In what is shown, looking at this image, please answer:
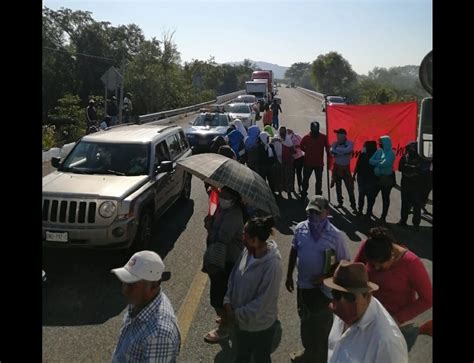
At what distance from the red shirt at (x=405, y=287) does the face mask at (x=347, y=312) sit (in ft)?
2.55

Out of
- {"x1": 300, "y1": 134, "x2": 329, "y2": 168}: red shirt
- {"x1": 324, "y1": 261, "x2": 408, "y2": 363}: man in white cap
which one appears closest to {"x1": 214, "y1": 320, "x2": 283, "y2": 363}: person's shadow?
{"x1": 324, "y1": 261, "x2": 408, "y2": 363}: man in white cap

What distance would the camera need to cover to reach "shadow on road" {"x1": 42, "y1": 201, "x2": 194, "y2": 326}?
4.92 m

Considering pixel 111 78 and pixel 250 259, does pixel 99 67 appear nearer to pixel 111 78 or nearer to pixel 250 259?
pixel 111 78

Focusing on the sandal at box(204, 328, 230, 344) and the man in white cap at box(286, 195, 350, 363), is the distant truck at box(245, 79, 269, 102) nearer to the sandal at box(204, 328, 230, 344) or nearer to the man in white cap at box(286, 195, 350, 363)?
the sandal at box(204, 328, 230, 344)

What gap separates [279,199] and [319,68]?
71.5 meters

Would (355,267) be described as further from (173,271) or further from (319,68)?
(319,68)

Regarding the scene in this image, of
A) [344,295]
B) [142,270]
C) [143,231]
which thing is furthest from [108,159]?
Answer: [344,295]

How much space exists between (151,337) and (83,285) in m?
3.50

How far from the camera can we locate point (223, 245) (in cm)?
409

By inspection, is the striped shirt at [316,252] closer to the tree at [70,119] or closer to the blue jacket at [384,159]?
the blue jacket at [384,159]

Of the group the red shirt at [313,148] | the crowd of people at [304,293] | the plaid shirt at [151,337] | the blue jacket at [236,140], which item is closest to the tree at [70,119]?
the blue jacket at [236,140]

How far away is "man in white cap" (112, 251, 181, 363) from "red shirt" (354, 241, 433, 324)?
4.95 feet
